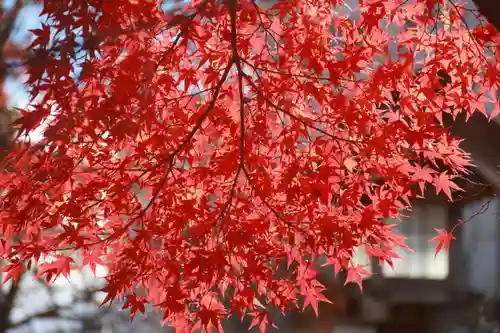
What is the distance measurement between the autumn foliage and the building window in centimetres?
678

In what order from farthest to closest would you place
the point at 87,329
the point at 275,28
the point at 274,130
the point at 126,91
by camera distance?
the point at 87,329, the point at 274,130, the point at 275,28, the point at 126,91

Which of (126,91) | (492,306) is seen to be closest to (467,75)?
(126,91)

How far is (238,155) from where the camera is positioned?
3.01 metres

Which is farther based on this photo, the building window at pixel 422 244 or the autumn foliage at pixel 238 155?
the building window at pixel 422 244

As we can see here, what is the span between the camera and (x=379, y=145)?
9.75ft

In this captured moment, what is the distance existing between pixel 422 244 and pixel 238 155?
7514 millimetres

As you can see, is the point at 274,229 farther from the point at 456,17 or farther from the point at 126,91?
the point at 456,17

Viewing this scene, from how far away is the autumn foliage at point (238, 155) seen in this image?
112 inches

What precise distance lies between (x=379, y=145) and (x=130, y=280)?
4.72 feet

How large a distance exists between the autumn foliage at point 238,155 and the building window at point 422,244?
6.78 m

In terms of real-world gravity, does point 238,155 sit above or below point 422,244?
below

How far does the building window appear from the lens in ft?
31.8

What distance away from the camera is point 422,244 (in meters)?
9.77

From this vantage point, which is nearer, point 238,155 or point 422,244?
point 238,155
